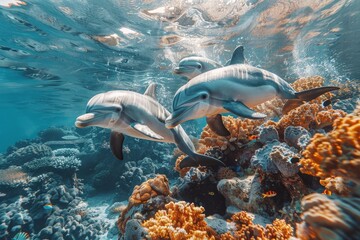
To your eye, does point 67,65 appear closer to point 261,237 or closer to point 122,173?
point 122,173

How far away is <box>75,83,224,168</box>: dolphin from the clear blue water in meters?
9.27

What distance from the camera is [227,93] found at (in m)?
3.58

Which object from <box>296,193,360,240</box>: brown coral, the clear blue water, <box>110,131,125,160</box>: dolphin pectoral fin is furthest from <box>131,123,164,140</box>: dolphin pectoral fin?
the clear blue water

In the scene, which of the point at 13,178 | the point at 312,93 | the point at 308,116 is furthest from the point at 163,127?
the point at 13,178

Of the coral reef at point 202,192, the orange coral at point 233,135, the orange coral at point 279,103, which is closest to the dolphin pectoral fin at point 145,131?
the coral reef at point 202,192

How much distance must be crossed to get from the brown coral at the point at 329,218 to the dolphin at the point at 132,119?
Result: 2449 millimetres

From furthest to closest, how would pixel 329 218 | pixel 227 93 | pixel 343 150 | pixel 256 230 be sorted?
pixel 227 93 → pixel 256 230 → pixel 343 150 → pixel 329 218

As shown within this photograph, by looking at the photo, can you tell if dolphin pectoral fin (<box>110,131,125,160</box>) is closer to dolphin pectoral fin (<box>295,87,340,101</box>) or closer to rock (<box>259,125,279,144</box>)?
rock (<box>259,125,279,144</box>)

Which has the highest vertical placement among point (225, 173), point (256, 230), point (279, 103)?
point (279, 103)

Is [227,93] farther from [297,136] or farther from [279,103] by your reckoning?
[279,103]

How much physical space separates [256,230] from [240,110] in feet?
5.55

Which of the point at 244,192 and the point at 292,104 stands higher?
the point at 292,104

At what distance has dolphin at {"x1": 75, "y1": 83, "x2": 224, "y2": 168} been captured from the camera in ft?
12.2

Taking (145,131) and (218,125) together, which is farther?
(218,125)
